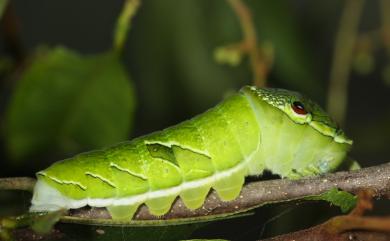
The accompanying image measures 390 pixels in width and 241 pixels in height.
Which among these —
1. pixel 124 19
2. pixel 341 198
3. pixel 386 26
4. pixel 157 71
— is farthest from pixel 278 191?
pixel 157 71

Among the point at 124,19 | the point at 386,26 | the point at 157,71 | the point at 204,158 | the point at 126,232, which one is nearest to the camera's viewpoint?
the point at 126,232

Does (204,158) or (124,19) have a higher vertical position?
(124,19)

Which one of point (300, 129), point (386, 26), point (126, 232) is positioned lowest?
point (126, 232)

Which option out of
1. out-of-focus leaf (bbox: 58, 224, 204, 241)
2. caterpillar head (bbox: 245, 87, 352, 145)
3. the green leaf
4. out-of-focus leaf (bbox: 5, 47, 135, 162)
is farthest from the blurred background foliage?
the green leaf

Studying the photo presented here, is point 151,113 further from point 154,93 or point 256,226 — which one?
point 256,226

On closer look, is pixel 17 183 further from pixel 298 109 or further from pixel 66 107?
pixel 66 107

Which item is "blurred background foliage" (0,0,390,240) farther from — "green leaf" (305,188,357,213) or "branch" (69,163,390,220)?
"green leaf" (305,188,357,213)

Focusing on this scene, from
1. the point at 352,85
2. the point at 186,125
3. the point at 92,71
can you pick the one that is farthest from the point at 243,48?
the point at 352,85

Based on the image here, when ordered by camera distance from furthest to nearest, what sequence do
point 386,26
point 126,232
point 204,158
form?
point 386,26 < point 204,158 < point 126,232
